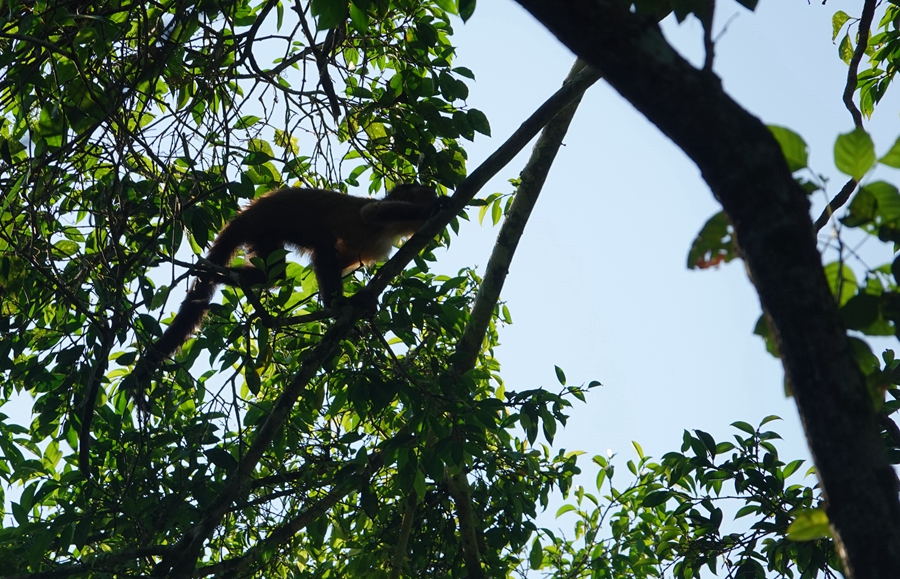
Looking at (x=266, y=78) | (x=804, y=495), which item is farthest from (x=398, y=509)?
(x=266, y=78)

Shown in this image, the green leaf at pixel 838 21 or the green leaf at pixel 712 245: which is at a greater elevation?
the green leaf at pixel 838 21

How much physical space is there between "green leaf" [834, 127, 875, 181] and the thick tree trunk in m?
0.12

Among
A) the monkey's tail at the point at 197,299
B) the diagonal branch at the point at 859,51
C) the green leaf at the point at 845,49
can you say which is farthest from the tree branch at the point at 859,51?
the monkey's tail at the point at 197,299

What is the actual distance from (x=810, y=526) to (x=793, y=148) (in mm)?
621

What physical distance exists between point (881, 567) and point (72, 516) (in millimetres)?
3441

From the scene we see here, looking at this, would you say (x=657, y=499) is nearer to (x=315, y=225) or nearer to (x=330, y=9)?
(x=315, y=225)

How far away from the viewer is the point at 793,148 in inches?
54.7

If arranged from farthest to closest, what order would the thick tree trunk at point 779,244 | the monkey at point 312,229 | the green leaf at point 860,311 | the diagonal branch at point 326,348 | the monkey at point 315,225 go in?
the monkey at point 315,225 < the monkey at point 312,229 < the diagonal branch at point 326,348 < the green leaf at point 860,311 < the thick tree trunk at point 779,244

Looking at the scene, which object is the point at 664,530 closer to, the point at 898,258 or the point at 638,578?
the point at 638,578

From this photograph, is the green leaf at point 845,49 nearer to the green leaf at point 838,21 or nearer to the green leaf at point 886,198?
the green leaf at point 838,21

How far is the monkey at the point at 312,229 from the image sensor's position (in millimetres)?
5000

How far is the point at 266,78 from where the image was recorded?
3.92 meters

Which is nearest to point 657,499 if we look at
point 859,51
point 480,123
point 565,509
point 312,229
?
point 565,509

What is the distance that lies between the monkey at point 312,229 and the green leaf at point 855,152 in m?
3.62
